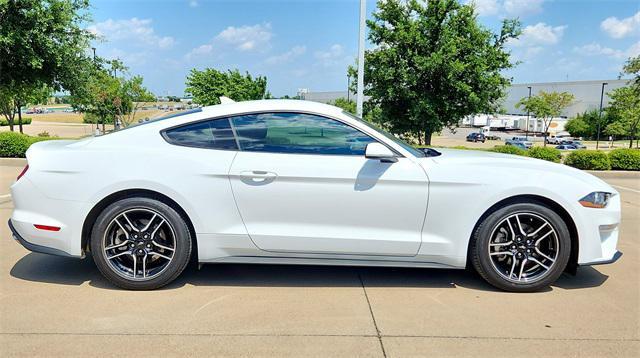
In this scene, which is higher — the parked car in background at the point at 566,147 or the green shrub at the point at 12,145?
the green shrub at the point at 12,145

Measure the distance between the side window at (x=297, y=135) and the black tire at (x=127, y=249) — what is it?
0.78 meters

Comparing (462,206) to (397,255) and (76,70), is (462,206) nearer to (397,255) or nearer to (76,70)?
(397,255)

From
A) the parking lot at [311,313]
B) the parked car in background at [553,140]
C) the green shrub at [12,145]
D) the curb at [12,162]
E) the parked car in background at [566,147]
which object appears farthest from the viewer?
the parked car in background at [553,140]

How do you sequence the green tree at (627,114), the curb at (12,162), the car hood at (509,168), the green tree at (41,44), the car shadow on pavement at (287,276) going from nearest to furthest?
the car hood at (509,168) < the car shadow on pavement at (287,276) < the green tree at (41,44) < the curb at (12,162) < the green tree at (627,114)

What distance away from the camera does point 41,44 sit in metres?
9.68

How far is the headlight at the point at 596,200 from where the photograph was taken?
3.56m

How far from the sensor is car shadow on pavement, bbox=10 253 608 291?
12.5 feet

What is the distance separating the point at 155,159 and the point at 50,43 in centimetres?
808

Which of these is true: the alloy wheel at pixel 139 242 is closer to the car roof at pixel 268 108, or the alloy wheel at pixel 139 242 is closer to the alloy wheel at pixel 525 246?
the car roof at pixel 268 108

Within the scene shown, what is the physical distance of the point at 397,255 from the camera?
3590 mm

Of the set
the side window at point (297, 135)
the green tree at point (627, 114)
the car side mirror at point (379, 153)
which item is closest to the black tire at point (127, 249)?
the side window at point (297, 135)

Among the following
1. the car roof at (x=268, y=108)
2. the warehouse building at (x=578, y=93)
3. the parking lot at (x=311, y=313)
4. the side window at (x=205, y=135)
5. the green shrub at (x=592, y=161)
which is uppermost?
the warehouse building at (x=578, y=93)

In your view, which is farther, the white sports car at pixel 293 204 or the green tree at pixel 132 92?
the green tree at pixel 132 92

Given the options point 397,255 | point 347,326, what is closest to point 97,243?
point 347,326
